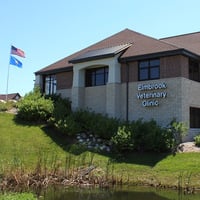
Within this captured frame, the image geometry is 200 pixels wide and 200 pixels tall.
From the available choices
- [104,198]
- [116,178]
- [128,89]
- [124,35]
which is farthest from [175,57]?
[104,198]

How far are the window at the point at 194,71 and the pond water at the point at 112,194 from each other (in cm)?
1372

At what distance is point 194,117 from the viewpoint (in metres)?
30.5

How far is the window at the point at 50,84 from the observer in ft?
127

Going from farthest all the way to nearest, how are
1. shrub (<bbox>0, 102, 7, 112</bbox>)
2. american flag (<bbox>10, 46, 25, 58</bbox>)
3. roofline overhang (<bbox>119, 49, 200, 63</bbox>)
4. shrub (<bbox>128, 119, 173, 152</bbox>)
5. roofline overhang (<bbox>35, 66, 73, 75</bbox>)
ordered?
1. american flag (<bbox>10, 46, 25, 58</bbox>)
2. shrub (<bbox>0, 102, 7, 112</bbox>)
3. roofline overhang (<bbox>35, 66, 73, 75</bbox>)
4. roofline overhang (<bbox>119, 49, 200, 63</bbox>)
5. shrub (<bbox>128, 119, 173, 152</bbox>)

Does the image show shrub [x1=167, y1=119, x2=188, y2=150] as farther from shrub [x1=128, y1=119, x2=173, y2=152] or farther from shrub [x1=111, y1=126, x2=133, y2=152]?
shrub [x1=111, y1=126, x2=133, y2=152]

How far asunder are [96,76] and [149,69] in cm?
562

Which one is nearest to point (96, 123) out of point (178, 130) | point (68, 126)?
point (68, 126)

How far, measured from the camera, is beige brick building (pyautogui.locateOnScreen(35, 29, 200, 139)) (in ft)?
95.0

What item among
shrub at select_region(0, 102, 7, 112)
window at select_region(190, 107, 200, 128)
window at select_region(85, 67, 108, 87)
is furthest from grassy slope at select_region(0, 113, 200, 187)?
window at select_region(85, 67, 108, 87)

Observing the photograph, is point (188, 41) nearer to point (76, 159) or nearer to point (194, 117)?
point (194, 117)

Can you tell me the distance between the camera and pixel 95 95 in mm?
33812

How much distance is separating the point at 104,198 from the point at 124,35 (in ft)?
74.3

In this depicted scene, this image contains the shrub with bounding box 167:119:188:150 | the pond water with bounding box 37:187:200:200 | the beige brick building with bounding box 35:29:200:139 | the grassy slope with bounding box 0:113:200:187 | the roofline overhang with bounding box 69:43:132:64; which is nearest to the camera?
the pond water with bounding box 37:187:200:200

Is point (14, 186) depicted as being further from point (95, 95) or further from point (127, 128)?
point (95, 95)
